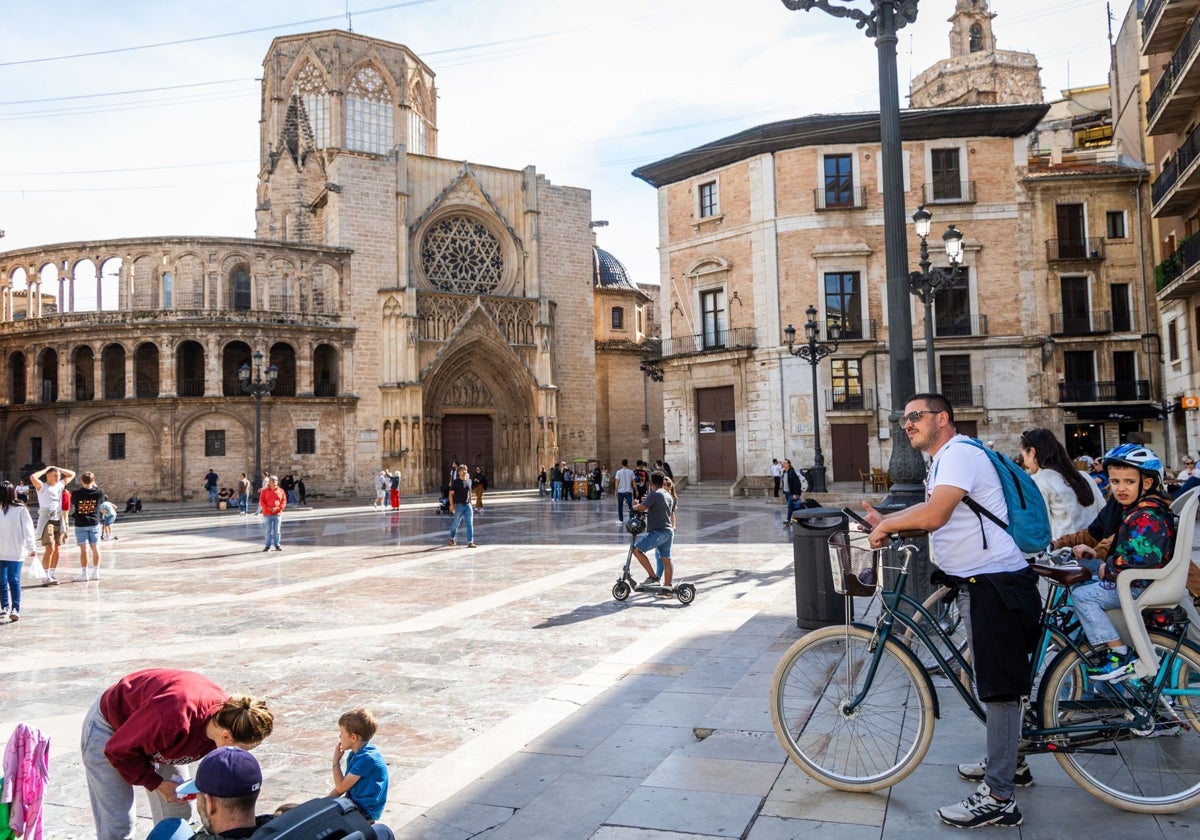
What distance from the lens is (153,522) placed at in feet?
88.8

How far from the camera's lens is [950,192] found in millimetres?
31797

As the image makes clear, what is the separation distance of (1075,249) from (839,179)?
28.7 feet

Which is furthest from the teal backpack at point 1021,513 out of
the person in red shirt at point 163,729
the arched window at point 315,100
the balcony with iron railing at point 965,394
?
the arched window at point 315,100

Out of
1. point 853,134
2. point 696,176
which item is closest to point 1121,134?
point 853,134

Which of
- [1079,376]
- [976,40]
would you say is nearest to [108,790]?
[1079,376]

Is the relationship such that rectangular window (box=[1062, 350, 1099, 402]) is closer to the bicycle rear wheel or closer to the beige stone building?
the beige stone building

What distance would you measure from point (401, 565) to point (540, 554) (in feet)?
7.65

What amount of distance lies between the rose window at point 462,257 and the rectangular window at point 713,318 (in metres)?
11.6

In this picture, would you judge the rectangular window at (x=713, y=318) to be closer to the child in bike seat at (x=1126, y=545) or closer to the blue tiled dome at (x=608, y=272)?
the blue tiled dome at (x=608, y=272)

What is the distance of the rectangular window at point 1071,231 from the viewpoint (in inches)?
1243

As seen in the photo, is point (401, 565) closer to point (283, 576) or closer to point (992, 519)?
point (283, 576)

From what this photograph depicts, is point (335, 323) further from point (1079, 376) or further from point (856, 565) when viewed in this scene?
point (856, 565)

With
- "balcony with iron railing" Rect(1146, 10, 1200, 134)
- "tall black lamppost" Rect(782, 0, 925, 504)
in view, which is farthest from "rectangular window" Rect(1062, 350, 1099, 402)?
"tall black lamppost" Rect(782, 0, 925, 504)

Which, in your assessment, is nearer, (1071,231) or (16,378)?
(1071,231)
